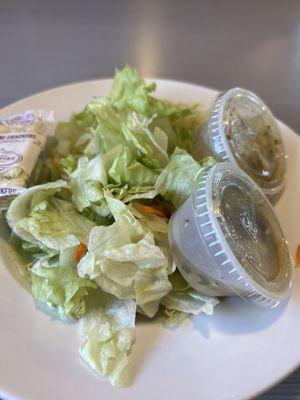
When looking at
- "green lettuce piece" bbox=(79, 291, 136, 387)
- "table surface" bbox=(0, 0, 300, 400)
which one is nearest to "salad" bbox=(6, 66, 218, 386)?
"green lettuce piece" bbox=(79, 291, 136, 387)

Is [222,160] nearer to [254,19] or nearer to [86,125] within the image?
[86,125]

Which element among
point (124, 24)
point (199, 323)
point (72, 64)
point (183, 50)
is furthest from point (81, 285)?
point (124, 24)

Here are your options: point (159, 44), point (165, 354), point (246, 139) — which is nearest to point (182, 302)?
point (165, 354)

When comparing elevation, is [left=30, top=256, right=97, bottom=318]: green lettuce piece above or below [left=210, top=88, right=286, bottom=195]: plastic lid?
below

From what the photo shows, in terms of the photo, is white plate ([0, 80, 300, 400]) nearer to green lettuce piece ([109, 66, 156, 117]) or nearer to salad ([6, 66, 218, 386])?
salad ([6, 66, 218, 386])

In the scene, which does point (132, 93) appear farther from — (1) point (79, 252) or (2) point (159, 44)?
(2) point (159, 44)
